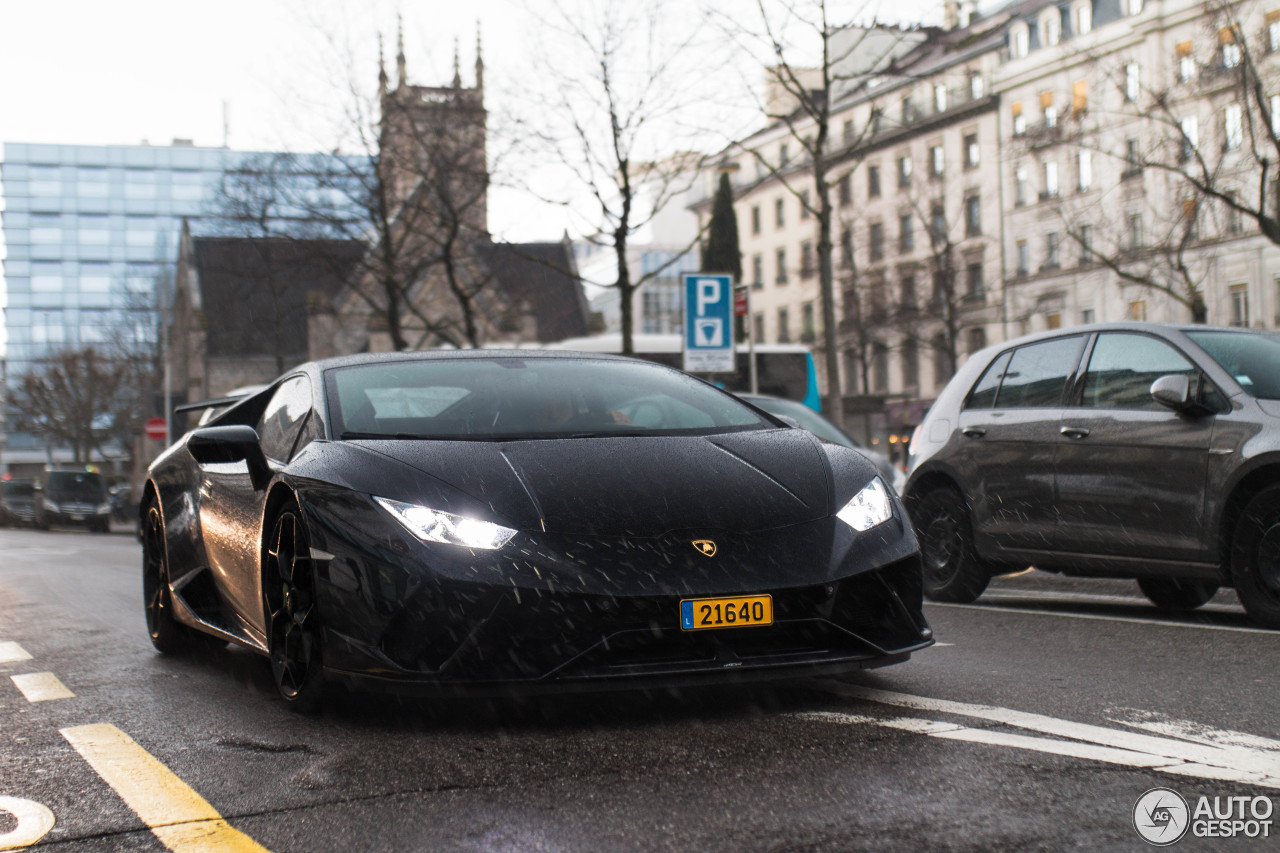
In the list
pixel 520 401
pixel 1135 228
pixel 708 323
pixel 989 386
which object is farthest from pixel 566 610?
pixel 1135 228

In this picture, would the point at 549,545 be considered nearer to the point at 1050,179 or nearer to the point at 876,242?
the point at 1050,179

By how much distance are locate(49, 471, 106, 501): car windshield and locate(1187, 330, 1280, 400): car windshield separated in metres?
39.3

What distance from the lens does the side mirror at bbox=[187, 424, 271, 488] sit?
5016mm

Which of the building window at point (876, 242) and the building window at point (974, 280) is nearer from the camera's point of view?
the building window at point (974, 280)

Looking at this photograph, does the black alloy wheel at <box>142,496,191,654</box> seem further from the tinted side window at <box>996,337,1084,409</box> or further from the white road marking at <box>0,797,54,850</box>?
the tinted side window at <box>996,337,1084,409</box>

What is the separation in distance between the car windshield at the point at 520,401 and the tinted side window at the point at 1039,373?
2.81m

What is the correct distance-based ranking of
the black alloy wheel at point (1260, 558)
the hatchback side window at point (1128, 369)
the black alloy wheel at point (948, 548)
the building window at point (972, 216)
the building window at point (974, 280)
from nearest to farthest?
the black alloy wheel at point (1260, 558) < the hatchback side window at point (1128, 369) < the black alloy wheel at point (948, 548) < the building window at point (974, 280) < the building window at point (972, 216)

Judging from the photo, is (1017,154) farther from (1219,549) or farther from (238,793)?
(238,793)

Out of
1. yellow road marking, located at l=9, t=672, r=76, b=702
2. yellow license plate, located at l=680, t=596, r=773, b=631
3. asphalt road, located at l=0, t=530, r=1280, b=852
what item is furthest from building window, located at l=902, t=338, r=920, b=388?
yellow license plate, located at l=680, t=596, r=773, b=631

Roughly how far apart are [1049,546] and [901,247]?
61890 millimetres

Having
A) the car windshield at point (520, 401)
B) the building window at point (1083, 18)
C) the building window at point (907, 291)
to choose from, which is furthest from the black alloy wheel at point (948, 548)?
the building window at point (1083, 18)

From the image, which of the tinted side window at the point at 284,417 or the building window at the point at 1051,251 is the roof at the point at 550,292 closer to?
the building window at the point at 1051,251

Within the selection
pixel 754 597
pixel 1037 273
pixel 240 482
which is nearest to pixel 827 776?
pixel 754 597

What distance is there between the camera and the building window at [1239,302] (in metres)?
48.3
